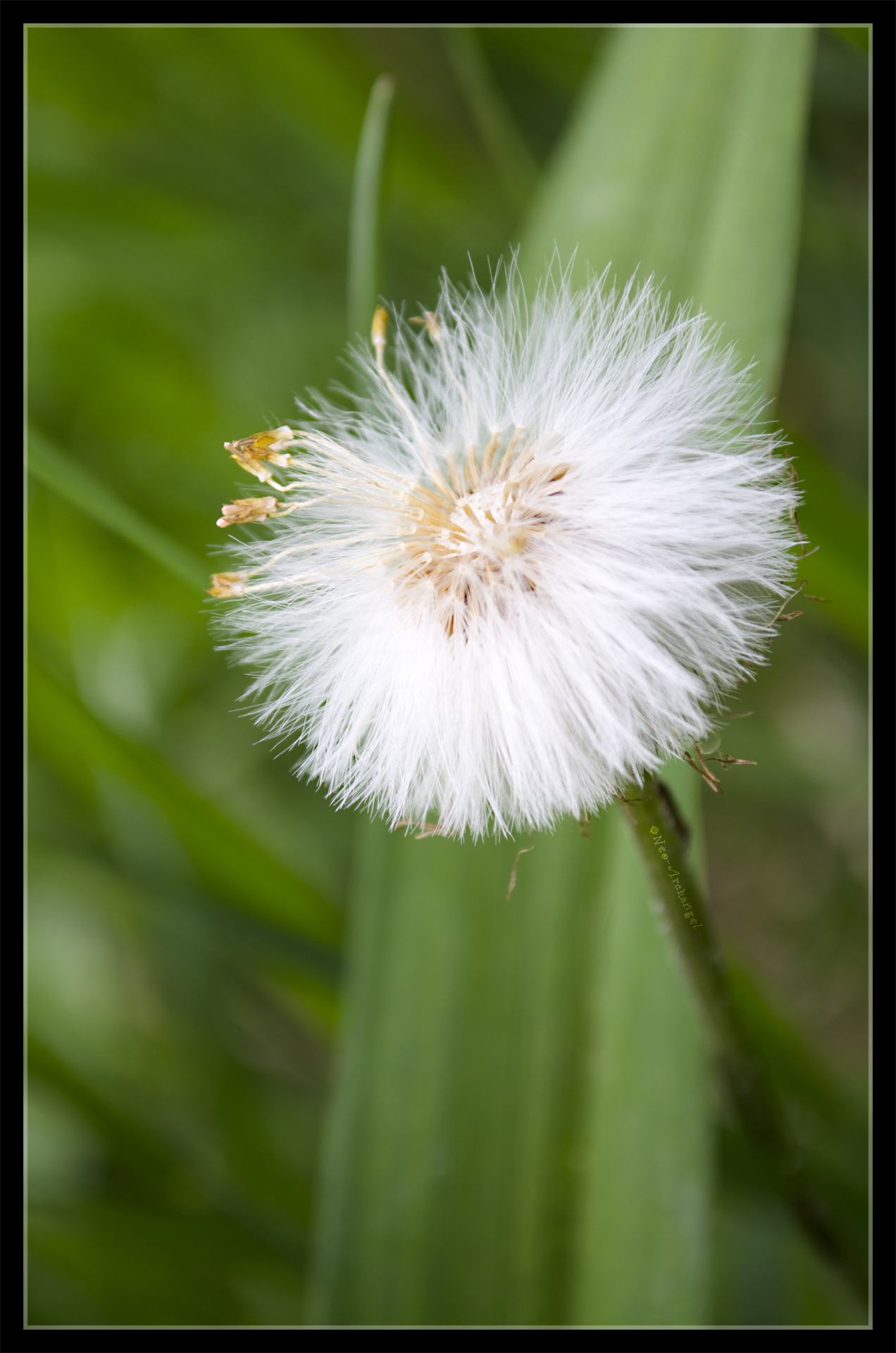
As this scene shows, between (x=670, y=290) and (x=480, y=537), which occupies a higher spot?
(x=670, y=290)

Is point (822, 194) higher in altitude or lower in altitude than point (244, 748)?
higher

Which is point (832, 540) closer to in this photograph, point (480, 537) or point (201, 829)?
point (480, 537)

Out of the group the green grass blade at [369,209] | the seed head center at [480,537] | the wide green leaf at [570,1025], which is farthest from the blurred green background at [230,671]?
the seed head center at [480,537]

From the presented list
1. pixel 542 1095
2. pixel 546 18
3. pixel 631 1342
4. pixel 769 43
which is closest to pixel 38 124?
pixel 546 18

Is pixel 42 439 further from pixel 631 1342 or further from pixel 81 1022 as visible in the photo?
pixel 81 1022

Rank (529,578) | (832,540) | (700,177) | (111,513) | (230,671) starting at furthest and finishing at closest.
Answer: (230,671), (832,540), (700,177), (111,513), (529,578)

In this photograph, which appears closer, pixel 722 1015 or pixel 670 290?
pixel 722 1015

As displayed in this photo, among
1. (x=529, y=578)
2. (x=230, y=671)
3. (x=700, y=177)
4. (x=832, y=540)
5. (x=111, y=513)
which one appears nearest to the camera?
(x=529, y=578)

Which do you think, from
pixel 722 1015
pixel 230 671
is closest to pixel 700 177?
pixel 722 1015
